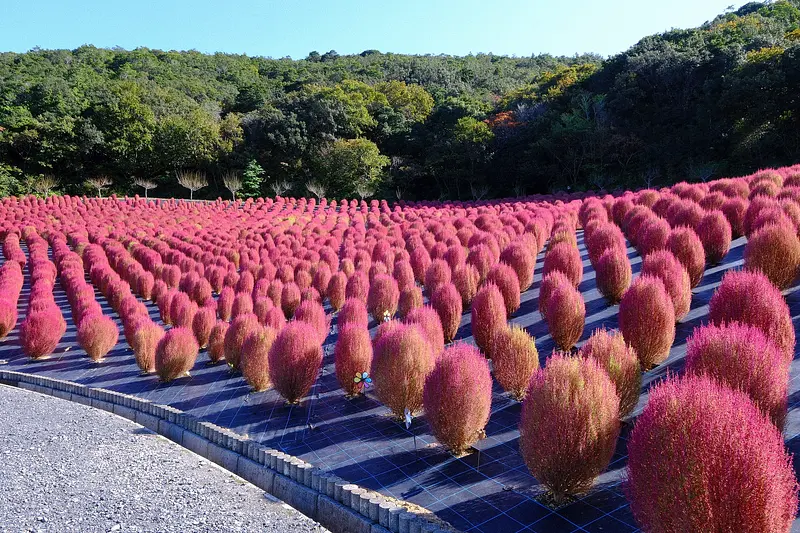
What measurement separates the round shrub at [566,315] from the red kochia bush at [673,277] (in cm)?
105

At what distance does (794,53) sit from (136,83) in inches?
2059

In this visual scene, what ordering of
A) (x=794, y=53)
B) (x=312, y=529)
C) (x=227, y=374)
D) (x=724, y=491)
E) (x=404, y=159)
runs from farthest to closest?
(x=404, y=159) → (x=794, y=53) → (x=227, y=374) → (x=312, y=529) → (x=724, y=491)

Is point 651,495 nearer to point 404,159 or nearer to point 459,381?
point 459,381

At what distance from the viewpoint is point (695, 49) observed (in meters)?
35.5

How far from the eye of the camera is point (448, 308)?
8.95 meters

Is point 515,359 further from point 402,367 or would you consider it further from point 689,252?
point 689,252

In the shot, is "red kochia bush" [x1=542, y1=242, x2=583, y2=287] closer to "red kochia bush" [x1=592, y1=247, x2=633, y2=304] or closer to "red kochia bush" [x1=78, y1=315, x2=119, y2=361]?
"red kochia bush" [x1=592, y1=247, x2=633, y2=304]

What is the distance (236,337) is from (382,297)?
2.78 metres

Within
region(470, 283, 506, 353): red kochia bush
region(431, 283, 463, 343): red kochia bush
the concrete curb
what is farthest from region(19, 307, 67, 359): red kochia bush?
region(470, 283, 506, 353): red kochia bush

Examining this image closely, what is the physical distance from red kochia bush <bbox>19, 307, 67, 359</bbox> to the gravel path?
393 centimetres

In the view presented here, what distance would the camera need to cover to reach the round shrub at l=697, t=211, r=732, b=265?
10.5 metres

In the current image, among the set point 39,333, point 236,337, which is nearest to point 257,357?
point 236,337

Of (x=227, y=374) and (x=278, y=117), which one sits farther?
(x=278, y=117)

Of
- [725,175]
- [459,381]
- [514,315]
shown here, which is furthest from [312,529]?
[725,175]
